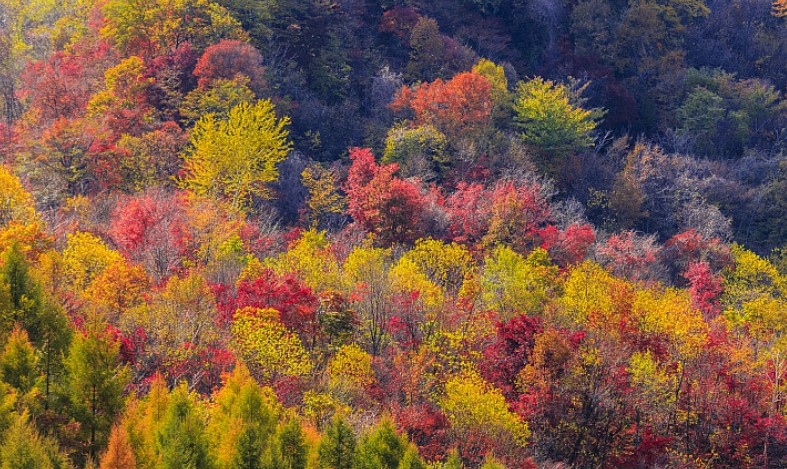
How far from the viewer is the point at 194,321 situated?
1364 inches

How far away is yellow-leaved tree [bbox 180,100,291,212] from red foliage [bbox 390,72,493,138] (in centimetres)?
1317

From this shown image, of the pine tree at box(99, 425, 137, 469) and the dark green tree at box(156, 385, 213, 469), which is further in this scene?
the dark green tree at box(156, 385, 213, 469)

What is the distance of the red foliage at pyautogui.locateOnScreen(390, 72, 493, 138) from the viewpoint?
5900cm

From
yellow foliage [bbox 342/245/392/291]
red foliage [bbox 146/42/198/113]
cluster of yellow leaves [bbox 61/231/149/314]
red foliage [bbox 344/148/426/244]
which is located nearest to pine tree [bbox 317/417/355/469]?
yellow foliage [bbox 342/245/392/291]

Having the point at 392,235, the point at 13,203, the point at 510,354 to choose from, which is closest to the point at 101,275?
the point at 13,203

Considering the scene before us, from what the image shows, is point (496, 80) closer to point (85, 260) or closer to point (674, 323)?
point (674, 323)

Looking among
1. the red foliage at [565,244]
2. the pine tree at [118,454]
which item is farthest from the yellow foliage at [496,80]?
the pine tree at [118,454]

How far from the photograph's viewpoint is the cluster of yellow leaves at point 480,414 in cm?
3331

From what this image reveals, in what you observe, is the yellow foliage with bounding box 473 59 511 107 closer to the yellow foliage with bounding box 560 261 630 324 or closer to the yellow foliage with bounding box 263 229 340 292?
the yellow foliage with bounding box 560 261 630 324

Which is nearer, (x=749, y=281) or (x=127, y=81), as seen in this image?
(x=749, y=281)

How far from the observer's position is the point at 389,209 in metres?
49.0

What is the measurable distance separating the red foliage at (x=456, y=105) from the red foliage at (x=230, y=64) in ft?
36.8

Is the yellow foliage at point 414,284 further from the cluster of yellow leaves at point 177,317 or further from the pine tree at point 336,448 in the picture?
the pine tree at point 336,448

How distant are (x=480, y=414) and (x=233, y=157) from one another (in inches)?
906
